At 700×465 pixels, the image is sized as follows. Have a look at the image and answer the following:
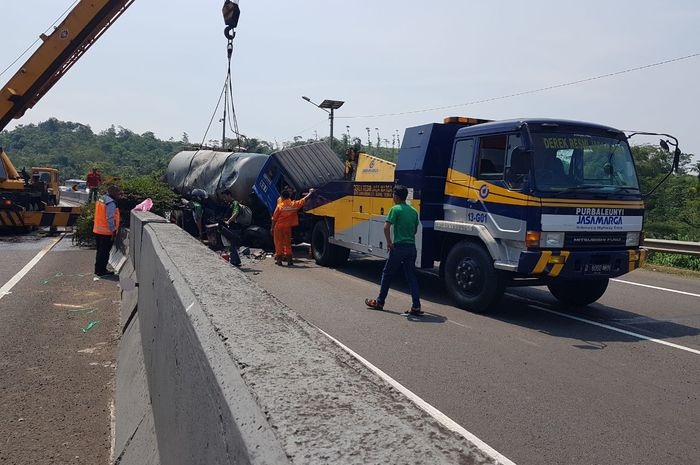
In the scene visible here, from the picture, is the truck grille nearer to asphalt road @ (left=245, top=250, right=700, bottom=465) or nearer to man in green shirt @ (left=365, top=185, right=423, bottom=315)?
asphalt road @ (left=245, top=250, right=700, bottom=465)

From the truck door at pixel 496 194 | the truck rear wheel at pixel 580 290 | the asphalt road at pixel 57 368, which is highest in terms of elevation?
the truck door at pixel 496 194

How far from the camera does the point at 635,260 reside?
800 centimetres

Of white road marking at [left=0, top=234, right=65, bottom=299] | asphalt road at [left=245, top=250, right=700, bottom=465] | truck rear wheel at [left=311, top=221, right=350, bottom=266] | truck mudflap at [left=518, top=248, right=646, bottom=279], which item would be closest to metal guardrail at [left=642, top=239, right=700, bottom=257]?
asphalt road at [left=245, top=250, right=700, bottom=465]

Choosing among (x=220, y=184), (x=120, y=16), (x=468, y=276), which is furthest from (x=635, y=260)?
(x=120, y=16)

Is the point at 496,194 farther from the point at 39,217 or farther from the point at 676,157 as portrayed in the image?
the point at 39,217

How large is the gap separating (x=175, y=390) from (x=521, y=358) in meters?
4.43

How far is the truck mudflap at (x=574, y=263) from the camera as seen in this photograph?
736 cm

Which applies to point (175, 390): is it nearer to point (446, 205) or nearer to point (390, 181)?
point (446, 205)

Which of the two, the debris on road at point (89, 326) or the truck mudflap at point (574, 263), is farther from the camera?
the truck mudflap at point (574, 263)

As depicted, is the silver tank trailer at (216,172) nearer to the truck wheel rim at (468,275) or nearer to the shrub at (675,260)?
the truck wheel rim at (468,275)

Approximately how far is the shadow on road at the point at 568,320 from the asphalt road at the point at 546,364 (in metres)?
0.02

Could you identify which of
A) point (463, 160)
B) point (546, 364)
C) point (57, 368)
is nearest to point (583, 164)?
point (463, 160)

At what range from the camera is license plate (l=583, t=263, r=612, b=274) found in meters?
7.57

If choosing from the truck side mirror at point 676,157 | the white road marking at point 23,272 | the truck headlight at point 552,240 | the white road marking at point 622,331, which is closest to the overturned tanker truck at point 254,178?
the white road marking at point 23,272
